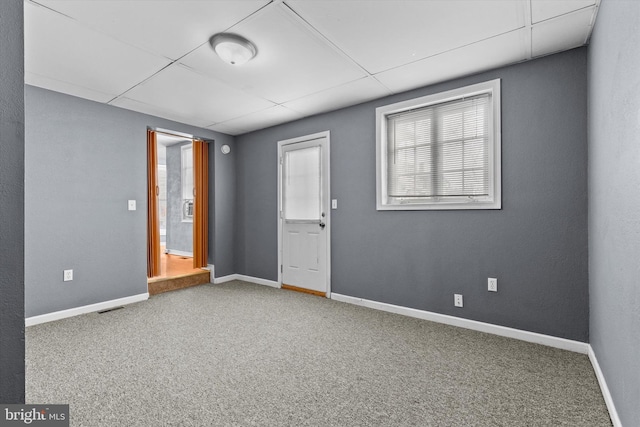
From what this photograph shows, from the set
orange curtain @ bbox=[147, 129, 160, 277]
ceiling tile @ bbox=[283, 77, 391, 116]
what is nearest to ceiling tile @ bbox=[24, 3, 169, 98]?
orange curtain @ bbox=[147, 129, 160, 277]

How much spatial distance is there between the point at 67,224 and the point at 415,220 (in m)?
3.67

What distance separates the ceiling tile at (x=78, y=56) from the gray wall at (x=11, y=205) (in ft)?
5.40

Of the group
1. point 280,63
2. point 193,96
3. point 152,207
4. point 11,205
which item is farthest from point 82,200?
point 11,205

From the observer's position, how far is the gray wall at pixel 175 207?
21.2 ft

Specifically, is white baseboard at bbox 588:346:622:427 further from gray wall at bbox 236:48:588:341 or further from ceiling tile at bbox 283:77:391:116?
ceiling tile at bbox 283:77:391:116

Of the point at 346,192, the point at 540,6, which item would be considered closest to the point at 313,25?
the point at 540,6

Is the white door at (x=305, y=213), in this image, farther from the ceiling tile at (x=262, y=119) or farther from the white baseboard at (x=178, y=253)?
the white baseboard at (x=178, y=253)

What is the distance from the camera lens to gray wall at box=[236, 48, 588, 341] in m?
2.40

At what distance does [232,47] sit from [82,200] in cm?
251

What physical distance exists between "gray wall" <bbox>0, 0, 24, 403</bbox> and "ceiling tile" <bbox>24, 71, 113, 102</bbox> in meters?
2.73

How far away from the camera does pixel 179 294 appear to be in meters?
4.10

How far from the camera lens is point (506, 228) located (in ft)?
8.82

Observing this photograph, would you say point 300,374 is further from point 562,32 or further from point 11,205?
point 562,32

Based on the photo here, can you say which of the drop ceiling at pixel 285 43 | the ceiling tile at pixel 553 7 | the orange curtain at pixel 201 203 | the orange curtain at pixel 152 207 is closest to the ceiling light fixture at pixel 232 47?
the drop ceiling at pixel 285 43
